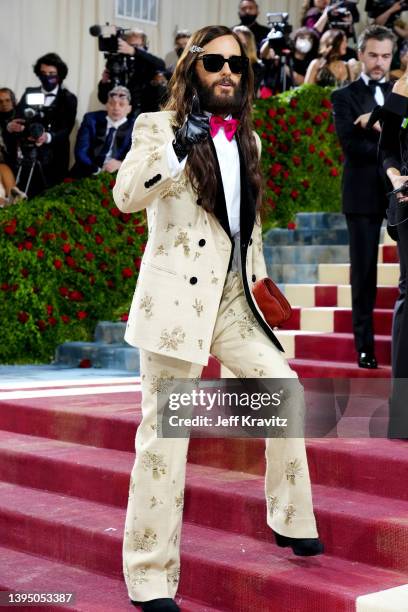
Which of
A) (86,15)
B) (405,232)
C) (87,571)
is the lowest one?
(87,571)

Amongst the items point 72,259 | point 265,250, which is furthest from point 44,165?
point 265,250

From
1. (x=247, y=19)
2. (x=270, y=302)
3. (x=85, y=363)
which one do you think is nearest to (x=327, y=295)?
(x=85, y=363)

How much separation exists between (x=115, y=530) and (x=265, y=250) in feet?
13.8

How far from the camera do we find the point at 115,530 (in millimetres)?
3803

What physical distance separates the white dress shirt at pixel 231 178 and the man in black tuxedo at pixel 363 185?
208 centimetres

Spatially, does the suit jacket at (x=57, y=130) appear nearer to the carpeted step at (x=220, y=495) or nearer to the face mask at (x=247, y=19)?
the face mask at (x=247, y=19)

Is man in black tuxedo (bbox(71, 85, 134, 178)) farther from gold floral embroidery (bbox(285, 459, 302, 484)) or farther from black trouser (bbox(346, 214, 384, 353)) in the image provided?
gold floral embroidery (bbox(285, 459, 302, 484))

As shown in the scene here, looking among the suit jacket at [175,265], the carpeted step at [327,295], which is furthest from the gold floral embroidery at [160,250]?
the carpeted step at [327,295]

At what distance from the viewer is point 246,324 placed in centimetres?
319

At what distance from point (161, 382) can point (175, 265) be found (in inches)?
13.0

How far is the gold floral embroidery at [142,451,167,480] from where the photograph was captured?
122 inches

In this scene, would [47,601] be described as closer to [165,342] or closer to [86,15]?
[165,342]

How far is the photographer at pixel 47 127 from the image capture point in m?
8.31

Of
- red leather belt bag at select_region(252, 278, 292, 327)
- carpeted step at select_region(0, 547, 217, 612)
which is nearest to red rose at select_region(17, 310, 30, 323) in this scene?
carpeted step at select_region(0, 547, 217, 612)
